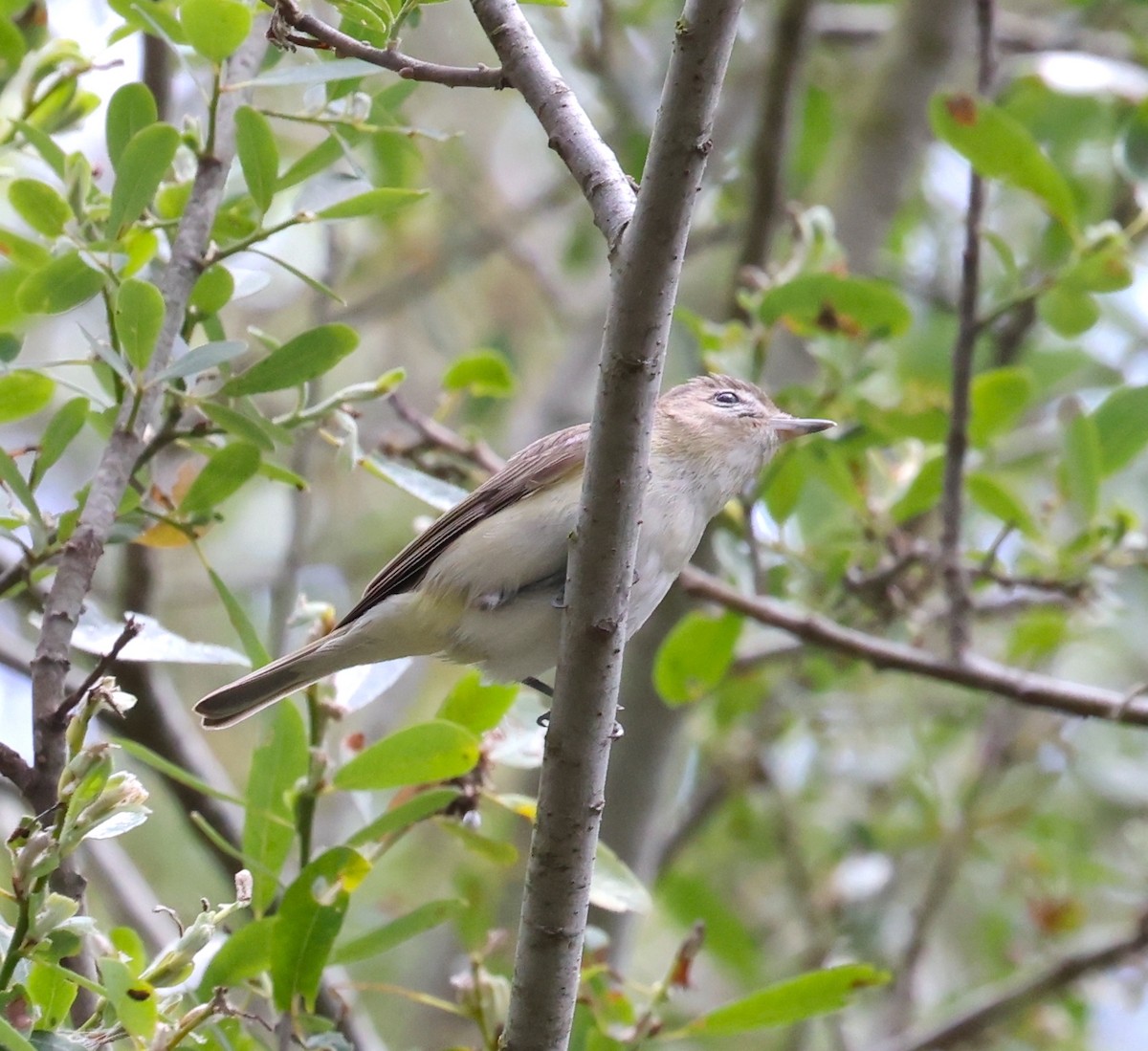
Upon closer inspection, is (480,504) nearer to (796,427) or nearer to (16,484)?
(796,427)

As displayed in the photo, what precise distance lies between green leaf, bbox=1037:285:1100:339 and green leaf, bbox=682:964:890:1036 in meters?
1.98

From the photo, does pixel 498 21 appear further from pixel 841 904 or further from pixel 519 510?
pixel 841 904

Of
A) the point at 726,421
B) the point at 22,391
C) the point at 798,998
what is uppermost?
the point at 22,391

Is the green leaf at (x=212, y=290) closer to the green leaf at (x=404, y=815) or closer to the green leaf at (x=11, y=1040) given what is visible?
the green leaf at (x=404, y=815)

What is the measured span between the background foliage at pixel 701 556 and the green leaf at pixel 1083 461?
0.04ft

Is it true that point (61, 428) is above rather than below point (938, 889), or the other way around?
above

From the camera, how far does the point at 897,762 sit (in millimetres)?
6207

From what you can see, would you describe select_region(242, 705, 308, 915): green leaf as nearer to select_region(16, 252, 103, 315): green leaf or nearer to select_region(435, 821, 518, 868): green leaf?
select_region(435, 821, 518, 868): green leaf

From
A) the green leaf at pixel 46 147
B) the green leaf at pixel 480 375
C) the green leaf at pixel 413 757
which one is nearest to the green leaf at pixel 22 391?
the green leaf at pixel 46 147

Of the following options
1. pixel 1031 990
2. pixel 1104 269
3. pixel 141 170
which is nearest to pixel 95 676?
pixel 141 170

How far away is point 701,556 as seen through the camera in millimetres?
4941

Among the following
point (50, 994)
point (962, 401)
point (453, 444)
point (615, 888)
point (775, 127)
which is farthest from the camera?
point (775, 127)

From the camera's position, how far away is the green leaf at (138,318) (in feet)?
8.05

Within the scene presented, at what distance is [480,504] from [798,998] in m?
1.40
